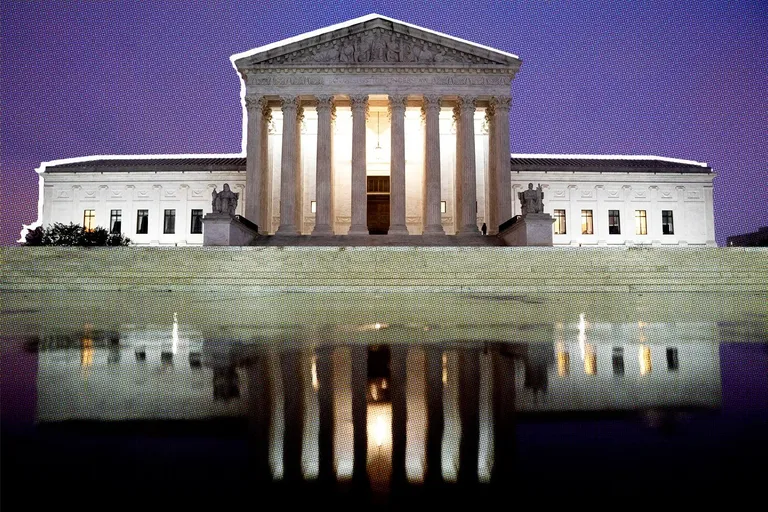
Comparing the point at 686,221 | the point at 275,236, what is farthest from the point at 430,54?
the point at 686,221

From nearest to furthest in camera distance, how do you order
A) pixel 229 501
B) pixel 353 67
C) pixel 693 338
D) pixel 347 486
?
pixel 229 501
pixel 347 486
pixel 693 338
pixel 353 67

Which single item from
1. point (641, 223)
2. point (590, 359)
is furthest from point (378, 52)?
point (590, 359)

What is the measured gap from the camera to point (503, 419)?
2.40 metres

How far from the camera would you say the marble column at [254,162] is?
114ft

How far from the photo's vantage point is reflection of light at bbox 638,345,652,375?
371 centimetres

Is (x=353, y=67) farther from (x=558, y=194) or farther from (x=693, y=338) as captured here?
(x=693, y=338)

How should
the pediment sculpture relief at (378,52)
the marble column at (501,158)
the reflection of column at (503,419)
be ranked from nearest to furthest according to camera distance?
the reflection of column at (503,419)
the marble column at (501,158)
the pediment sculpture relief at (378,52)

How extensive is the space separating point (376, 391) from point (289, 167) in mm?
33748

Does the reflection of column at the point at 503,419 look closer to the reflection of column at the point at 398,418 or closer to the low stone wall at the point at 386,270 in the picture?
the reflection of column at the point at 398,418

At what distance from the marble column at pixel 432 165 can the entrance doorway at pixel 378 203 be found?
798cm

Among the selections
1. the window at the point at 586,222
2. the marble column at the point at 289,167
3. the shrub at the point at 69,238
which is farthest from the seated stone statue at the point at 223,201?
the window at the point at 586,222

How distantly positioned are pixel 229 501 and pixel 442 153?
43.3m

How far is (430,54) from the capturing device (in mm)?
35938

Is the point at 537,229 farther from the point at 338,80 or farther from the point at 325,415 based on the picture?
the point at 325,415
